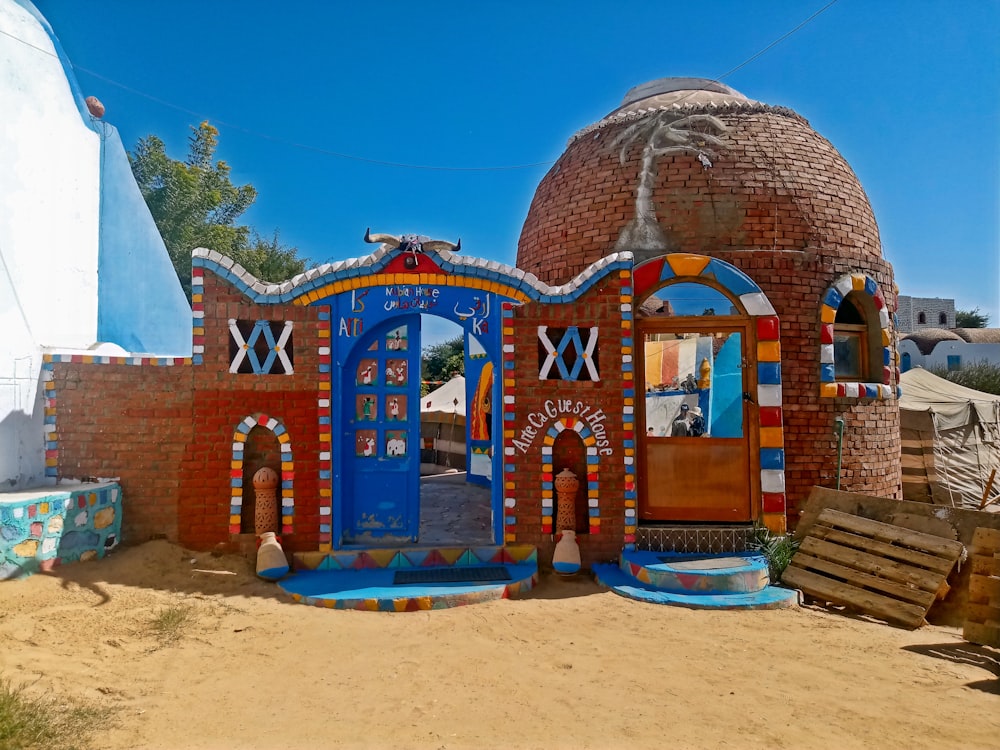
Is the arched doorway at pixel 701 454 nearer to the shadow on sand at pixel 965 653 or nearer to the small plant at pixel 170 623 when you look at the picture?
the shadow on sand at pixel 965 653

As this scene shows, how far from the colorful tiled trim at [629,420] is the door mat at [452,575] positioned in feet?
4.77

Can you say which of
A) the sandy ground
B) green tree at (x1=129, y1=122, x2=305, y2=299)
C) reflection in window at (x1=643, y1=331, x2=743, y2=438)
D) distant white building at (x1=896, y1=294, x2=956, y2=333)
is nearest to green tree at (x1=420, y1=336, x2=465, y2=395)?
green tree at (x1=129, y1=122, x2=305, y2=299)

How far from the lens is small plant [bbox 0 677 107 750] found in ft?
10.00

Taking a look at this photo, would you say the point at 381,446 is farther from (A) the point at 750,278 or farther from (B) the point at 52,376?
(A) the point at 750,278

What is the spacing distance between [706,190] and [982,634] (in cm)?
539

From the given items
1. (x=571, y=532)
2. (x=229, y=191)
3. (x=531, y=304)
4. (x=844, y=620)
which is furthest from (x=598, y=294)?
(x=229, y=191)

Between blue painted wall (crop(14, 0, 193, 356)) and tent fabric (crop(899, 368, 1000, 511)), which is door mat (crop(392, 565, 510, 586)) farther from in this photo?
tent fabric (crop(899, 368, 1000, 511))

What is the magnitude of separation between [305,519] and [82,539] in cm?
205

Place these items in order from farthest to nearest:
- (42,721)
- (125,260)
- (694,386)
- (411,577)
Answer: (694,386)
(125,260)
(411,577)
(42,721)

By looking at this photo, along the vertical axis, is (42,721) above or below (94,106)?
below

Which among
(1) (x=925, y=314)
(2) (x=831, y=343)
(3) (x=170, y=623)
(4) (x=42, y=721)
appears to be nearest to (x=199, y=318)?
(3) (x=170, y=623)

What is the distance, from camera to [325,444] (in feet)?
21.0

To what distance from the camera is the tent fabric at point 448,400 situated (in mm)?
14227

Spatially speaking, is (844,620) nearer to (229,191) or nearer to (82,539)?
(82,539)
